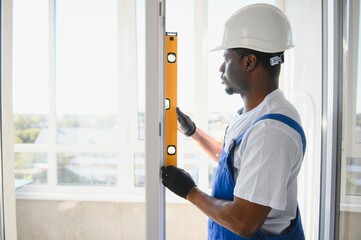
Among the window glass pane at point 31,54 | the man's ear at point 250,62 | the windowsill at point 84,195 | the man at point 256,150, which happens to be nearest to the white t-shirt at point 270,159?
the man at point 256,150

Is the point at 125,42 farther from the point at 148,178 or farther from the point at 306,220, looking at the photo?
the point at 306,220

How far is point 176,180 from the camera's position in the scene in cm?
83

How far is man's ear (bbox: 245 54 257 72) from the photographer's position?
930mm

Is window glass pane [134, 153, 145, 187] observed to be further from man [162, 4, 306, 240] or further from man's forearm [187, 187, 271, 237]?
man's forearm [187, 187, 271, 237]

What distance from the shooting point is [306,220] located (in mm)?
1458

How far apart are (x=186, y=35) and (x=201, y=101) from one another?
519 millimetres

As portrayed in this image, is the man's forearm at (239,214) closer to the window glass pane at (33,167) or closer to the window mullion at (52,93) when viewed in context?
the window mullion at (52,93)

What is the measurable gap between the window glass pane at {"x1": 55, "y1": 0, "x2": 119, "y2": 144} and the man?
132cm

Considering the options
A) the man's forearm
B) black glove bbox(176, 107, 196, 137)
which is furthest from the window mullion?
the man's forearm

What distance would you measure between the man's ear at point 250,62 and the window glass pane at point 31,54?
180 centimetres

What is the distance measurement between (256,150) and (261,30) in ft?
1.41

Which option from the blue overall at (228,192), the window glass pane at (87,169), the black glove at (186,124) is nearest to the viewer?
the blue overall at (228,192)

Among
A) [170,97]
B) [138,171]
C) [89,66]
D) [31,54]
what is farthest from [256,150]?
[31,54]

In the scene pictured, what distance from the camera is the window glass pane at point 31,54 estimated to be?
2.13m
